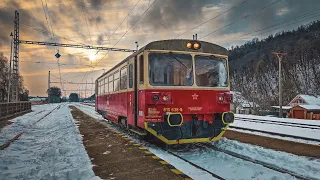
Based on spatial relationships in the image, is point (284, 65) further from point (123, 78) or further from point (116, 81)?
point (123, 78)

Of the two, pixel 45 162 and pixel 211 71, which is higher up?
pixel 211 71

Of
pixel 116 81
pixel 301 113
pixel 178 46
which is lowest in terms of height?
pixel 301 113

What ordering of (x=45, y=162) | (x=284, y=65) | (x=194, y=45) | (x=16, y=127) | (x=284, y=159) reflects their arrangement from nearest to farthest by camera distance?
(x=45, y=162) → (x=284, y=159) → (x=194, y=45) → (x=16, y=127) → (x=284, y=65)

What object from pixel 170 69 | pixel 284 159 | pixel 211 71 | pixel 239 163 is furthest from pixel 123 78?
pixel 284 159

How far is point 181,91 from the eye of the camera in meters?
7.90

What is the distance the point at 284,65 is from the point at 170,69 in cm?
10434

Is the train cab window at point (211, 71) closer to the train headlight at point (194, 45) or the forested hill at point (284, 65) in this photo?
the train headlight at point (194, 45)

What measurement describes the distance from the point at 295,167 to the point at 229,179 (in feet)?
6.60

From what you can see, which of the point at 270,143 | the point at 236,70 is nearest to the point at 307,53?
the point at 236,70

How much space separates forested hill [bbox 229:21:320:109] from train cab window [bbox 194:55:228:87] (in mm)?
71655

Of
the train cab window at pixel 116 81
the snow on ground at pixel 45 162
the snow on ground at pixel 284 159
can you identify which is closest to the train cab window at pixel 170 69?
the snow on ground at pixel 284 159

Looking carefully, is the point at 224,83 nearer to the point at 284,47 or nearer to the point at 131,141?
the point at 131,141

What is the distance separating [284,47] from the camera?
11312 centimetres

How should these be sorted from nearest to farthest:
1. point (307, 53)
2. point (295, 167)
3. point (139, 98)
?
1. point (295, 167)
2. point (139, 98)
3. point (307, 53)
